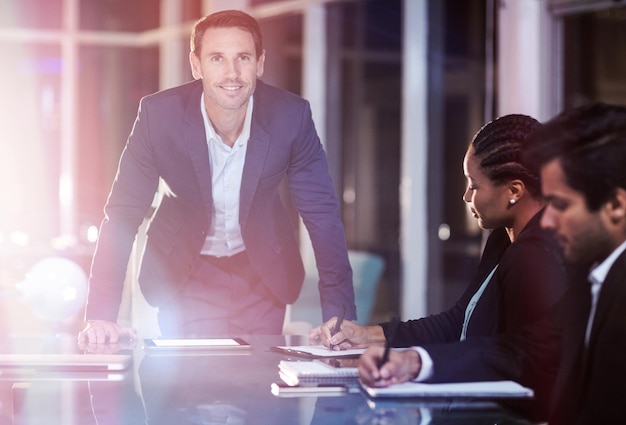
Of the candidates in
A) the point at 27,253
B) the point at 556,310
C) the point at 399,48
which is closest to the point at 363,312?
the point at 27,253

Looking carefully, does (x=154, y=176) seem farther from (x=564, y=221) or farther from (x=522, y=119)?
(x=564, y=221)

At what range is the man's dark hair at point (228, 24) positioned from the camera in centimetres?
292

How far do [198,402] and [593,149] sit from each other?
2.53 ft

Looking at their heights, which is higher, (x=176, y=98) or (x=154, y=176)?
(x=176, y=98)

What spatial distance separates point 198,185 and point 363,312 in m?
3.27

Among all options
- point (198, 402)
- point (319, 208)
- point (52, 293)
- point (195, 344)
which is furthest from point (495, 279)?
point (52, 293)

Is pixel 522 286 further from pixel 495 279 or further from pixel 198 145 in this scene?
pixel 198 145

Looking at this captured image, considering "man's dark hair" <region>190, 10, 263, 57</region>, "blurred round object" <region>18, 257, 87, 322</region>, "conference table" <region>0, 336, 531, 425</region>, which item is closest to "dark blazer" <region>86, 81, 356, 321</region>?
"man's dark hair" <region>190, 10, 263, 57</region>

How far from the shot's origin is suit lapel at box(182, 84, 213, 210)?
2.91m

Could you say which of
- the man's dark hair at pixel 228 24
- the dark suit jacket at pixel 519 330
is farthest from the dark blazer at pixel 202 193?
the dark suit jacket at pixel 519 330

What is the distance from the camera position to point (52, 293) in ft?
14.6

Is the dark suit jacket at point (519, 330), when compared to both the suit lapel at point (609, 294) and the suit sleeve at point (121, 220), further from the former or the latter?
the suit sleeve at point (121, 220)

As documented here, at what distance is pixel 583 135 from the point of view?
1505 millimetres

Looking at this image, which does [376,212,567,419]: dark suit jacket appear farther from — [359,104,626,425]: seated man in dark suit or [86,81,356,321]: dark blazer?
[86,81,356,321]: dark blazer
